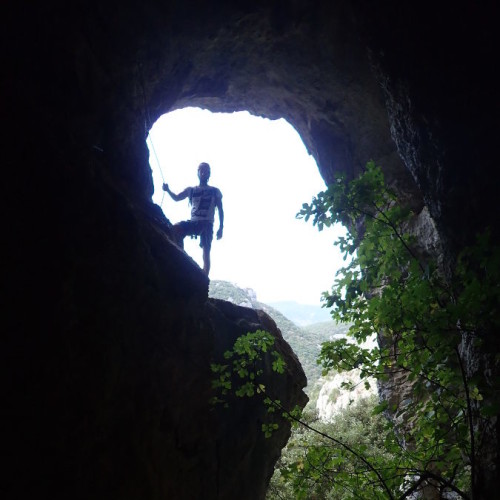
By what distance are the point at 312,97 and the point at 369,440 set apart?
1686 cm

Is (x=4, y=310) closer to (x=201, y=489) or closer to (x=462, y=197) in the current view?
(x=201, y=489)

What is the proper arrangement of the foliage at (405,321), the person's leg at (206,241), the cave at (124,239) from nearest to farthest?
the foliage at (405,321) < the cave at (124,239) < the person's leg at (206,241)

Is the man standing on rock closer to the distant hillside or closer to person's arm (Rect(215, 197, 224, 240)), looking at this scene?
person's arm (Rect(215, 197, 224, 240))

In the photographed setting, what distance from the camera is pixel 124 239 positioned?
559 cm

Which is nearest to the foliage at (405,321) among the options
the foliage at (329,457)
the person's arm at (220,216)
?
the foliage at (329,457)

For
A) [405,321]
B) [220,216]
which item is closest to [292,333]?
[220,216]

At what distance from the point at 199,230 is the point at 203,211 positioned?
0.52 meters

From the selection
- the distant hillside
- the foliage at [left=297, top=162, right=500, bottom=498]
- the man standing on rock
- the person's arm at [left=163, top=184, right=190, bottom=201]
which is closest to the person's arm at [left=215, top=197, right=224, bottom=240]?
the man standing on rock

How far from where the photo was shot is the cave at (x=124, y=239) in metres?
4.56

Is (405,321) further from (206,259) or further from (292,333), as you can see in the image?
(292,333)

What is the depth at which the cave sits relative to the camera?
15.0 ft

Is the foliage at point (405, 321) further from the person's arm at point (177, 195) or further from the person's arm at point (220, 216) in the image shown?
the person's arm at point (177, 195)

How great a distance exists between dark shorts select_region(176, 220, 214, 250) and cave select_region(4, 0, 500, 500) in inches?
67.2

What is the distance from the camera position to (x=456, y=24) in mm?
5086
